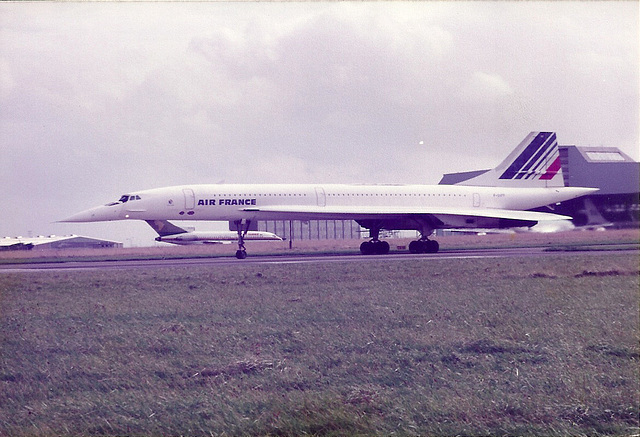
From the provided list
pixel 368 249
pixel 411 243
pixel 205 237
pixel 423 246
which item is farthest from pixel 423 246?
pixel 205 237

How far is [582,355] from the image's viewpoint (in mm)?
9633

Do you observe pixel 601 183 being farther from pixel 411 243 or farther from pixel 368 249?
pixel 368 249

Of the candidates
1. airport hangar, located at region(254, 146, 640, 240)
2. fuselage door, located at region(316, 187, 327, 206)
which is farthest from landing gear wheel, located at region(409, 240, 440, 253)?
fuselage door, located at region(316, 187, 327, 206)

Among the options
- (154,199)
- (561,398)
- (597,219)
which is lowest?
(561,398)

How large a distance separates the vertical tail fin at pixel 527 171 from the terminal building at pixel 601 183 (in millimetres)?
1476

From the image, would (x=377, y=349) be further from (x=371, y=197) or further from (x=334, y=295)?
(x=371, y=197)

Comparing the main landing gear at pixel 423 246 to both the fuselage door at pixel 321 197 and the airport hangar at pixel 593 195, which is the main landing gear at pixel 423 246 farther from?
the fuselage door at pixel 321 197

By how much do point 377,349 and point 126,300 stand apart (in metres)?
8.42

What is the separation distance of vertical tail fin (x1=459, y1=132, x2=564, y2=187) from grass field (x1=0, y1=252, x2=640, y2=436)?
75.4ft

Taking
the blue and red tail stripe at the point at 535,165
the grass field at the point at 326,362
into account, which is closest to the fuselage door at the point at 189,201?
the grass field at the point at 326,362

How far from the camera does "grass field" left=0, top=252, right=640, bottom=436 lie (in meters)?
7.25

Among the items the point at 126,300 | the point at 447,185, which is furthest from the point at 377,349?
the point at 447,185

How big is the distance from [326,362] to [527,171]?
109 ft

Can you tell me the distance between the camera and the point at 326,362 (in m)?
9.31
